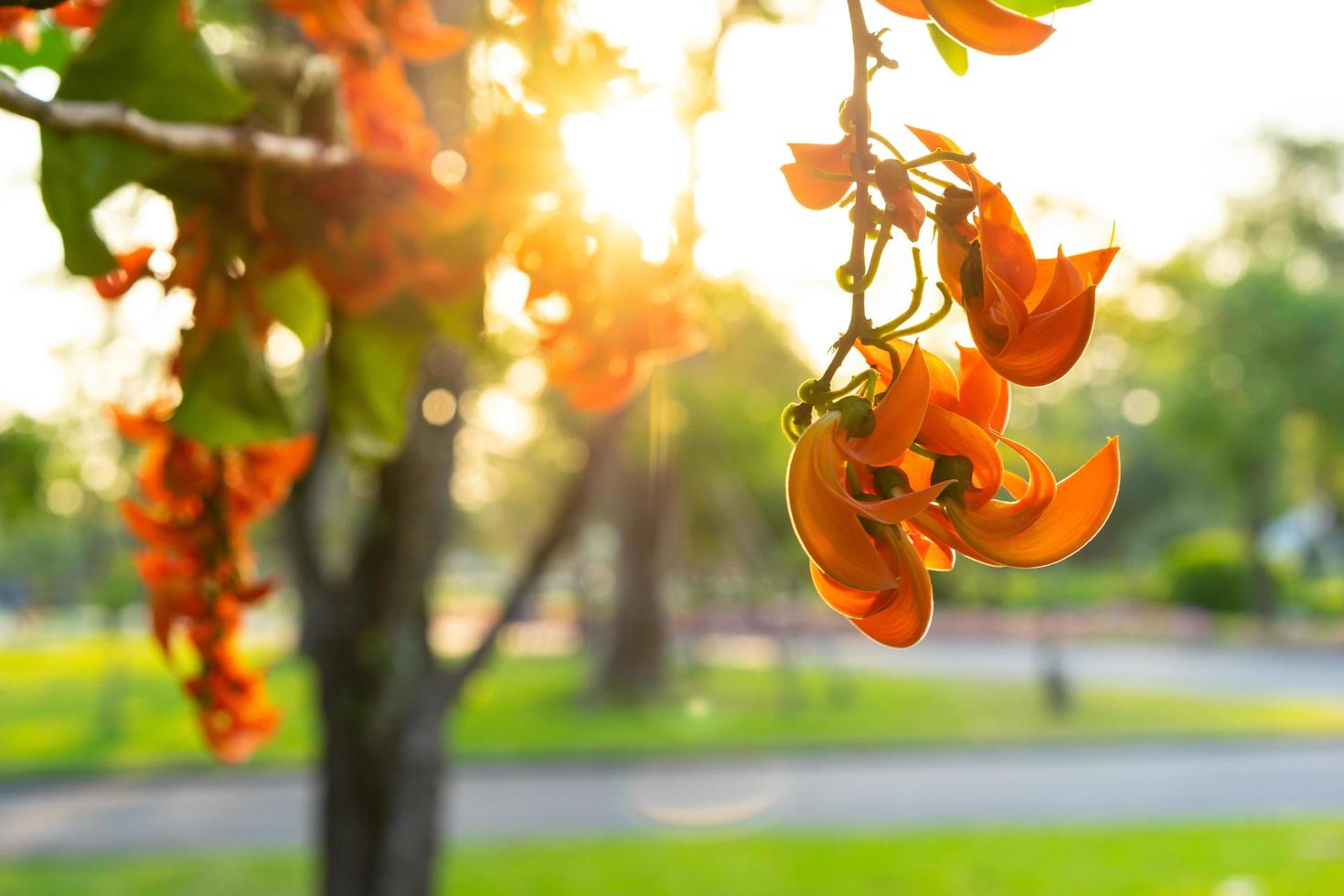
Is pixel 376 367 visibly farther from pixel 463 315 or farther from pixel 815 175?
pixel 815 175

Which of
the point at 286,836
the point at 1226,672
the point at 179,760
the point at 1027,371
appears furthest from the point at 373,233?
the point at 1226,672

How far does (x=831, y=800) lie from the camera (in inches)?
407

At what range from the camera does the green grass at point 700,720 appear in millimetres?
12984

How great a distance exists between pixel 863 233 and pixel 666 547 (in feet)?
58.5

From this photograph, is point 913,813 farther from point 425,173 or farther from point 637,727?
point 425,173

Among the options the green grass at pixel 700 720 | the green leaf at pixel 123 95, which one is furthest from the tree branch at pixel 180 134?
the green grass at pixel 700 720

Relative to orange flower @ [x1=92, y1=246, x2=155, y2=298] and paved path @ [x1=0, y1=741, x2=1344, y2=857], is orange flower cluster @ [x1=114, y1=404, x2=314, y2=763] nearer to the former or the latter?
orange flower @ [x1=92, y1=246, x2=155, y2=298]

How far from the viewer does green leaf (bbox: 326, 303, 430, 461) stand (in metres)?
1.32

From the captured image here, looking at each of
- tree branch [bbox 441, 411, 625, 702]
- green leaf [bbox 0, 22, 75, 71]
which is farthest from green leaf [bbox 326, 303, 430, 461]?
tree branch [bbox 441, 411, 625, 702]

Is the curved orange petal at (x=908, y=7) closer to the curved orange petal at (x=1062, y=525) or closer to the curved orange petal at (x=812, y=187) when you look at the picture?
the curved orange petal at (x=812, y=187)

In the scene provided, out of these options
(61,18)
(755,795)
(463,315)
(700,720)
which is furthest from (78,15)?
(700,720)

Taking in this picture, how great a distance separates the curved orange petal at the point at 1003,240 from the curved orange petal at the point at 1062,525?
73 mm

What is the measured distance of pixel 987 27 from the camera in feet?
1.56

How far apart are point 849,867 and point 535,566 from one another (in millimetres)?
4509
